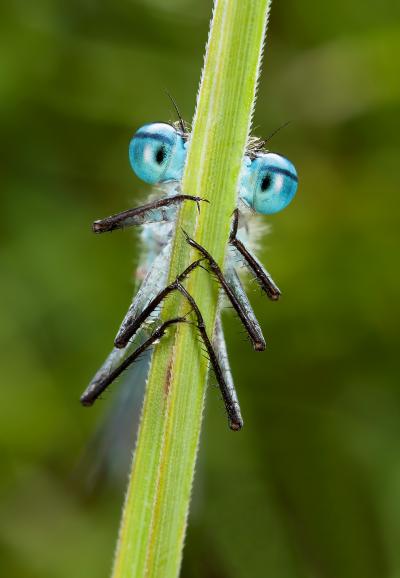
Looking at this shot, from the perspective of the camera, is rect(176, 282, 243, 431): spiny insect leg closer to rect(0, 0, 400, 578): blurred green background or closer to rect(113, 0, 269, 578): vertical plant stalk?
rect(113, 0, 269, 578): vertical plant stalk

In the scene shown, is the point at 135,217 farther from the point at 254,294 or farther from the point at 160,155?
the point at 254,294

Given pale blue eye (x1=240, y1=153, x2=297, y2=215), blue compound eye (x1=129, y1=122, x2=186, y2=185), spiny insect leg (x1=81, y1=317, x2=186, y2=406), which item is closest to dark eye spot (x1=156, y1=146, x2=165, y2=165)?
blue compound eye (x1=129, y1=122, x2=186, y2=185)

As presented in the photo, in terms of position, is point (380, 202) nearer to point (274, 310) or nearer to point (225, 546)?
point (274, 310)

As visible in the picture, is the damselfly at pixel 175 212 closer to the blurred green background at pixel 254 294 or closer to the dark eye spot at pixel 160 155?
the dark eye spot at pixel 160 155

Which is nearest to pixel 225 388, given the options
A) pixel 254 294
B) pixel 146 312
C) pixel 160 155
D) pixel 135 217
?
pixel 146 312

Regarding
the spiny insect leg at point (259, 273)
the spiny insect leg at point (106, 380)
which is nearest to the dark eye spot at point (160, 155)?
the spiny insect leg at point (259, 273)

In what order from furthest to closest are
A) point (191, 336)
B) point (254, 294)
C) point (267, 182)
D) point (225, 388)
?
1. point (254, 294)
2. point (225, 388)
3. point (267, 182)
4. point (191, 336)
